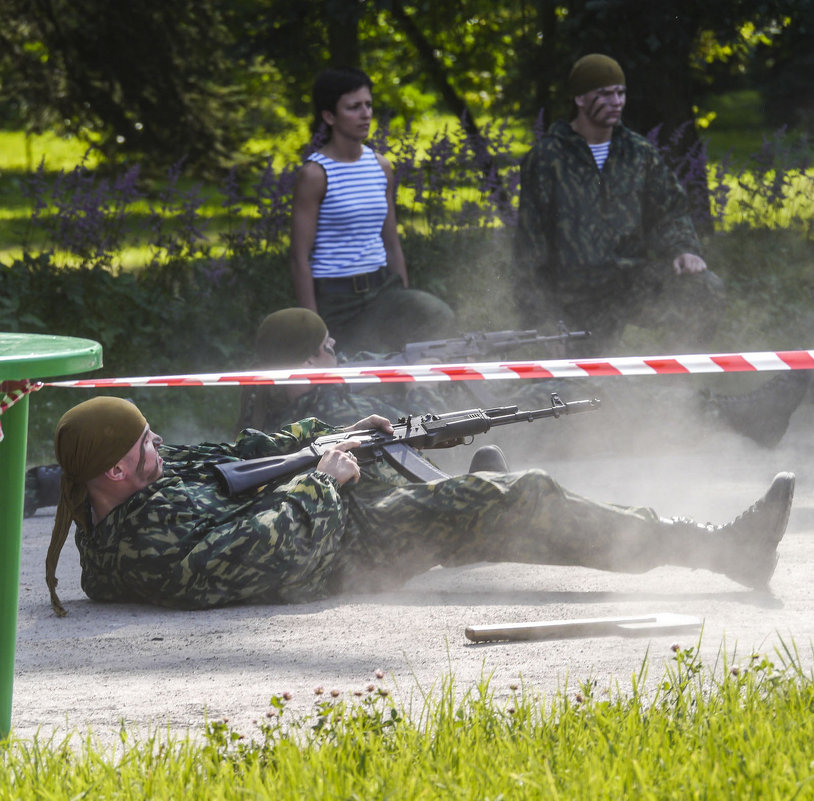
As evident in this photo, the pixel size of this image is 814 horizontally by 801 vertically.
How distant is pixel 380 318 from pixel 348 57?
20.3 ft

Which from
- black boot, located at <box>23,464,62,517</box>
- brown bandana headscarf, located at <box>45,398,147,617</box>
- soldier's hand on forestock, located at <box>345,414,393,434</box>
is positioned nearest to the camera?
brown bandana headscarf, located at <box>45,398,147,617</box>

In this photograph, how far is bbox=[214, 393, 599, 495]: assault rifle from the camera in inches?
192

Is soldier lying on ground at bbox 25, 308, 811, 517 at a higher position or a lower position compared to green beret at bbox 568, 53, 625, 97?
lower

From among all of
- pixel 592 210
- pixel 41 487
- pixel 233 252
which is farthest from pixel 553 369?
pixel 233 252

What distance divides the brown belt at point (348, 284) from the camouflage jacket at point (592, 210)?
1.14 m

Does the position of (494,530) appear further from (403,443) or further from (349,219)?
(349,219)

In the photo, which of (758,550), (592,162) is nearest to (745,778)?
(758,550)

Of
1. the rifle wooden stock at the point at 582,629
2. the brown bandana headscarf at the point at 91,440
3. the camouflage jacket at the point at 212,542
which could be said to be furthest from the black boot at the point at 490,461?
the brown bandana headscarf at the point at 91,440

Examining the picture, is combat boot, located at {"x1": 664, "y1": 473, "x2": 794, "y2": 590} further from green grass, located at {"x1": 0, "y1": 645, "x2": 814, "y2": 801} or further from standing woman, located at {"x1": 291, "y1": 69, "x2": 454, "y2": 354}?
standing woman, located at {"x1": 291, "y1": 69, "x2": 454, "y2": 354}

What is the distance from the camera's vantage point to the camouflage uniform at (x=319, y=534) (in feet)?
15.2

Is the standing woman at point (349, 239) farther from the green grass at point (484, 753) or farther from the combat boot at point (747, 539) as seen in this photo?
the green grass at point (484, 753)

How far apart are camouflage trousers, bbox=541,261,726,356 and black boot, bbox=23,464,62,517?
3.17 metres

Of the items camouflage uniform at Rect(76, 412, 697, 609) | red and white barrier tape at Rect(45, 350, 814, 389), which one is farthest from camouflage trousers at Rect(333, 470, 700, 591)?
red and white barrier tape at Rect(45, 350, 814, 389)

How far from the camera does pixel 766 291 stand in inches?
408
